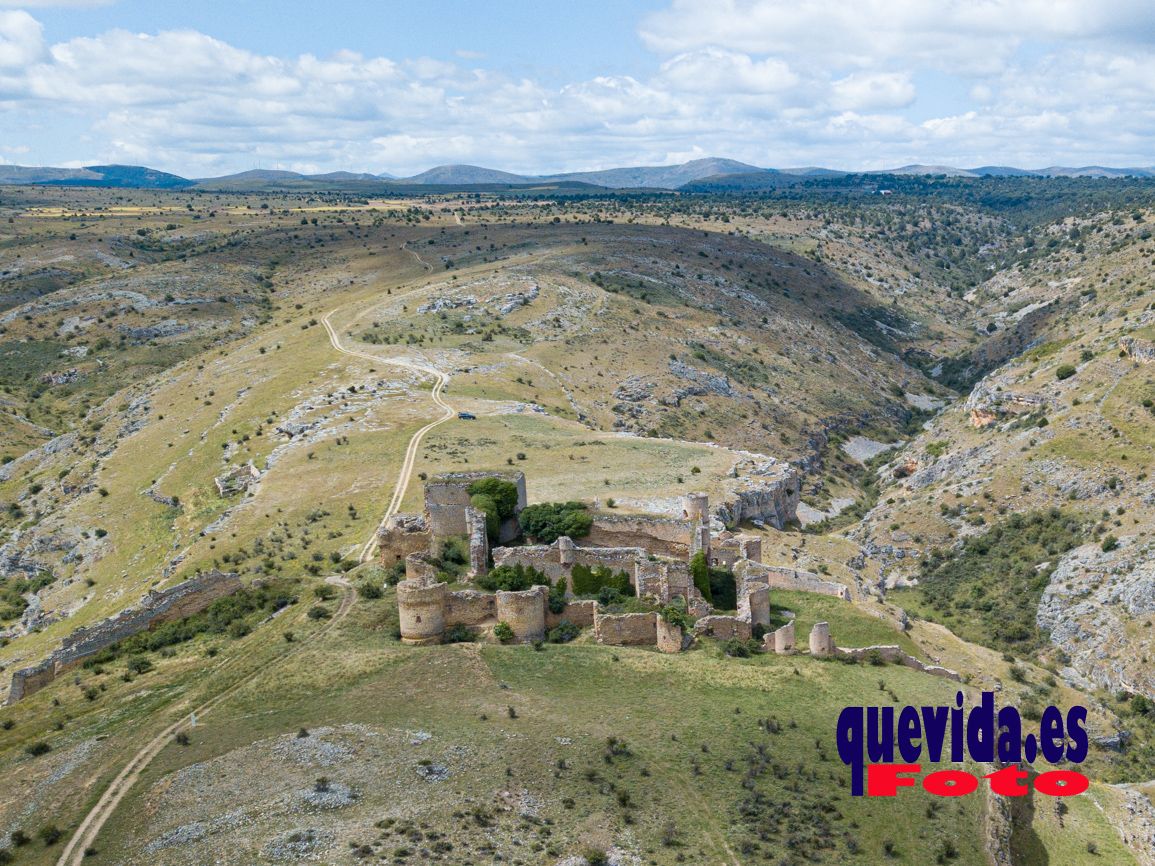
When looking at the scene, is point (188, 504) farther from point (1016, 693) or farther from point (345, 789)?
point (1016, 693)

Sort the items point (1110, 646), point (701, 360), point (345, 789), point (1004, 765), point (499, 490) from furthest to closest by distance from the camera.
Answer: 1. point (701, 360)
2. point (1110, 646)
3. point (499, 490)
4. point (1004, 765)
5. point (345, 789)

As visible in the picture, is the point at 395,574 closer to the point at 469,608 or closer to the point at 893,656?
the point at 469,608

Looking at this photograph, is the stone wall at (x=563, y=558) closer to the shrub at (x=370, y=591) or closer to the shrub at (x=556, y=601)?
the shrub at (x=556, y=601)

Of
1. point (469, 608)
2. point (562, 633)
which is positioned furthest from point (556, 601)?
point (469, 608)

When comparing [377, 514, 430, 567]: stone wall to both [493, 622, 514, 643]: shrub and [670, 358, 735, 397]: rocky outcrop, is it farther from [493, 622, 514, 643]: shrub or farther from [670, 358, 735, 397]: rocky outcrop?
[670, 358, 735, 397]: rocky outcrop

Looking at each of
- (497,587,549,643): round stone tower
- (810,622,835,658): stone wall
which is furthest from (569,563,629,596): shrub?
(810,622,835,658): stone wall

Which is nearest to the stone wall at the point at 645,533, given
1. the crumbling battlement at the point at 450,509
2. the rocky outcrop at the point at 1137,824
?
the crumbling battlement at the point at 450,509

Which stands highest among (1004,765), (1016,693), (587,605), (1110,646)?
(587,605)

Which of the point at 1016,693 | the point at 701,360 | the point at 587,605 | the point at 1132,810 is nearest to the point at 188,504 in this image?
the point at 587,605
